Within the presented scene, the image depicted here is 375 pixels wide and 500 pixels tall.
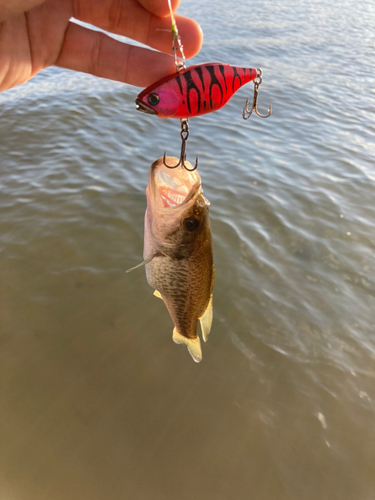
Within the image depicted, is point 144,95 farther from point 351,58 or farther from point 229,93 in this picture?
point 351,58

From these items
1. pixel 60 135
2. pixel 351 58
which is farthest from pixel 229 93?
pixel 351 58

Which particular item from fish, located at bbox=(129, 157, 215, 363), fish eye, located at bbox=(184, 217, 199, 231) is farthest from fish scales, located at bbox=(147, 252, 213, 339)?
fish eye, located at bbox=(184, 217, 199, 231)

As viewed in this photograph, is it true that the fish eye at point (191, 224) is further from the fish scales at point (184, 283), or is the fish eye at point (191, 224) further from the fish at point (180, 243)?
the fish scales at point (184, 283)

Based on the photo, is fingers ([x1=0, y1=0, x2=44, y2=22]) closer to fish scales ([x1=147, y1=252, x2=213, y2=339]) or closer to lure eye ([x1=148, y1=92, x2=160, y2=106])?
lure eye ([x1=148, y1=92, x2=160, y2=106])

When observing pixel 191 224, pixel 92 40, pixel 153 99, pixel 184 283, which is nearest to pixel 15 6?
pixel 92 40

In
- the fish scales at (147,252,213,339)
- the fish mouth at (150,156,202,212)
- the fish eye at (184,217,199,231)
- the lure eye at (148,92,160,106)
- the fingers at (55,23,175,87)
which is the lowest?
the fish scales at (147,252,213,339)

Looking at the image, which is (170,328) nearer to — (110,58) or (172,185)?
(172,185)
